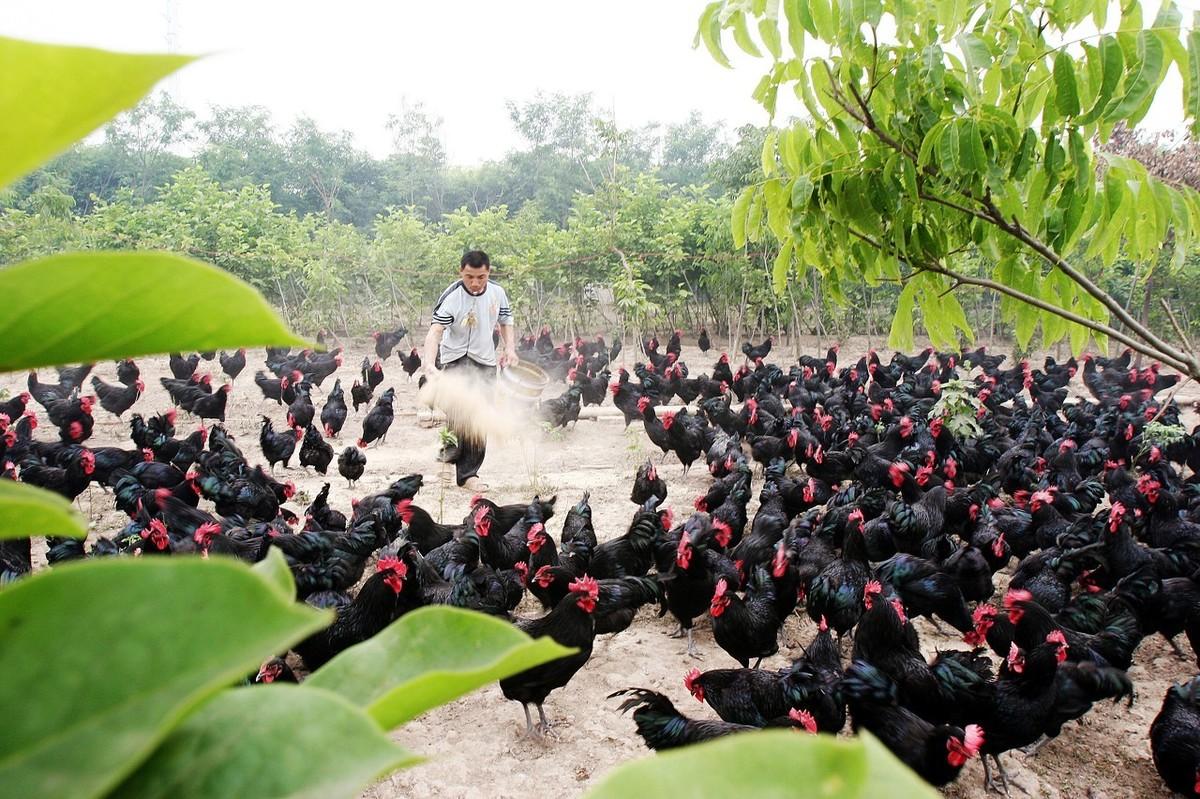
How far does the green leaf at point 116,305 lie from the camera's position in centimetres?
39

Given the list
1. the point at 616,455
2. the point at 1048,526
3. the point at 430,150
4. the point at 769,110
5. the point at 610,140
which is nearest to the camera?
the point at 769,110

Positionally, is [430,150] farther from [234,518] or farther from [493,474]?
[234,518]

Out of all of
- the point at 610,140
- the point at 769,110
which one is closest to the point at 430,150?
the point at 610,140

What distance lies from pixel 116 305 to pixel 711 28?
76.2 inches

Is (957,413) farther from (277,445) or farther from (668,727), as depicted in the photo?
(277,445)

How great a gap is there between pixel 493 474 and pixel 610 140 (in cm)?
790

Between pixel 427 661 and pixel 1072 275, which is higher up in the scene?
pixel 1072 275

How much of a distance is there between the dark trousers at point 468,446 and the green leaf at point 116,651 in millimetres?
7141

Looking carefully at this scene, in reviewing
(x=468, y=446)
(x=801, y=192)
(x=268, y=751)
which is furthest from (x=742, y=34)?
(x=468, y=446)

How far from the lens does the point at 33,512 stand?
1.44 feet

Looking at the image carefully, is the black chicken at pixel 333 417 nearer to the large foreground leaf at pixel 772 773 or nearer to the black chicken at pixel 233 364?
the black chicken at pixel 233 364

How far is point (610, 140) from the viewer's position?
13.6 meters

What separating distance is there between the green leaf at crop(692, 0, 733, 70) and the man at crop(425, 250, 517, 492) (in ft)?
16.6

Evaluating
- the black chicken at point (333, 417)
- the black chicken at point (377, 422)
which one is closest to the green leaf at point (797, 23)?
the black chicken at point (377, 422)
